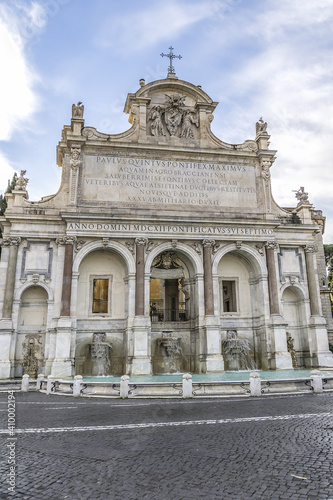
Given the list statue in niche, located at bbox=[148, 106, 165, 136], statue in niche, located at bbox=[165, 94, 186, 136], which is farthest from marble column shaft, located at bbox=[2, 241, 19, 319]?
statue in niche, located at bbox=[165, 94, 186, 136]

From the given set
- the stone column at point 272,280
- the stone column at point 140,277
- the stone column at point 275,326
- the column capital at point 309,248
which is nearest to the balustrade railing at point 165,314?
the stone column at point 140,277

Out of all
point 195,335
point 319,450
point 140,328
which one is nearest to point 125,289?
point 140,328

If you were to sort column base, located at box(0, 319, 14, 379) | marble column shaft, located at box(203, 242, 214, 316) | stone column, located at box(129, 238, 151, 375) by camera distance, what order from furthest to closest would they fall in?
marble column shaft, located at box(203, 242, 214, 316)
stone column, located at box(129, 238, 151, 375)
column base, located at box(0, 319, 14, 379)

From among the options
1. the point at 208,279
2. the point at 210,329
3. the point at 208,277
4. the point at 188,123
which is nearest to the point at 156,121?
the point at 188,123

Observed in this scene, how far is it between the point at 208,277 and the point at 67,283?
8.60m

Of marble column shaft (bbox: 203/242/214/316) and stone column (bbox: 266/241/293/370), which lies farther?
marble column shaft (bbox: 203/242/214/316)

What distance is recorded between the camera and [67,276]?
78.5 feet

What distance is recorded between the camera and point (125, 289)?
25906mm

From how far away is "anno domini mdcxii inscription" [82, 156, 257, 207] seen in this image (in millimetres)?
26250

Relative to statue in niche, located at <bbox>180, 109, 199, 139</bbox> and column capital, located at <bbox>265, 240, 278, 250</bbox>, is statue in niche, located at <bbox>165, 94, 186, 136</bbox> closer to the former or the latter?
statue in niche, located at <bbox>180, 109, 199, 139</bbox>

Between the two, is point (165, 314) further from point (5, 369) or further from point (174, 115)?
point (174, 115)

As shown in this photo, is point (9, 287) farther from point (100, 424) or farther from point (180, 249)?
point (100, 424)

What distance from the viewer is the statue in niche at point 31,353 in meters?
23.6

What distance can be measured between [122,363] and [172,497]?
2002 centimetres
